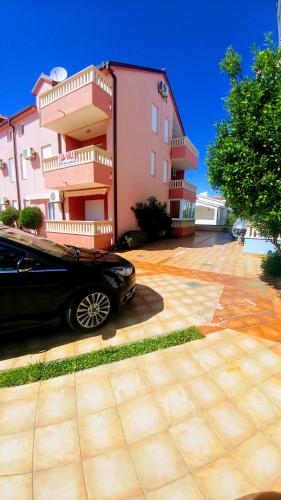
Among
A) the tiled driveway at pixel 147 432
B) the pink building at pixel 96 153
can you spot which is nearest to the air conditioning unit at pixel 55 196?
the pink building at pixel 96 153

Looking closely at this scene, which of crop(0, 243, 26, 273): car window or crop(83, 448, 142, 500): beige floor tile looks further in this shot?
crop(0, 243, 26, 273): car window

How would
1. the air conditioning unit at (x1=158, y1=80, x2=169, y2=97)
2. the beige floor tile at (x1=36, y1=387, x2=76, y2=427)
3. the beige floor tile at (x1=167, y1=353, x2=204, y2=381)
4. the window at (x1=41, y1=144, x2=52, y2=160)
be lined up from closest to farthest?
the beige floor tile at (x1=36, y1=387, x2=76, y2=427) < the beige floor tile at (x1=167, y1=353, x2=204, y2=381) < the window at (x1=41, y1=144, x2=52, y2=160) < the air conditioning unit at (x1=158, y1=80, x2=169, y2=97)

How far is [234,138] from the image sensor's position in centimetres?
526

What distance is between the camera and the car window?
301 cm

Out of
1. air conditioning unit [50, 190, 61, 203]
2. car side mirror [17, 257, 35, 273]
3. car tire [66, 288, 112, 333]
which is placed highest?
air conditioning unit [50, 190, 61, 203]

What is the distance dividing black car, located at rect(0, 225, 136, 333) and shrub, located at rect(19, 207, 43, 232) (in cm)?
1229

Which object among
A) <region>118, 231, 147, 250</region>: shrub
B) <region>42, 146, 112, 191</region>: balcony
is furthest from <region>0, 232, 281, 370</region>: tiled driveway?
<region>42, 146, 112, 191</region>: balcony

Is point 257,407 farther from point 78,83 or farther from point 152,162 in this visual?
point 152,162

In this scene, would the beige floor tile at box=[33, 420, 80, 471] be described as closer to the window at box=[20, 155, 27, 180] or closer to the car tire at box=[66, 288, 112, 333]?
the car tire at box=[66, 288, 112, 333]

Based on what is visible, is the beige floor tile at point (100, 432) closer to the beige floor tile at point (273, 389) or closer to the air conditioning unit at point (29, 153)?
the beige floor tile at point (273, 389)

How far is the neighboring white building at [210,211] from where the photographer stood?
31.1 meters

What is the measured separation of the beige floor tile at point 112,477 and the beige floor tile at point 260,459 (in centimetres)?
90

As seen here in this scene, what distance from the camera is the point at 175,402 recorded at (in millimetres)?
2369

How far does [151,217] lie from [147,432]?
1178 centimetres
